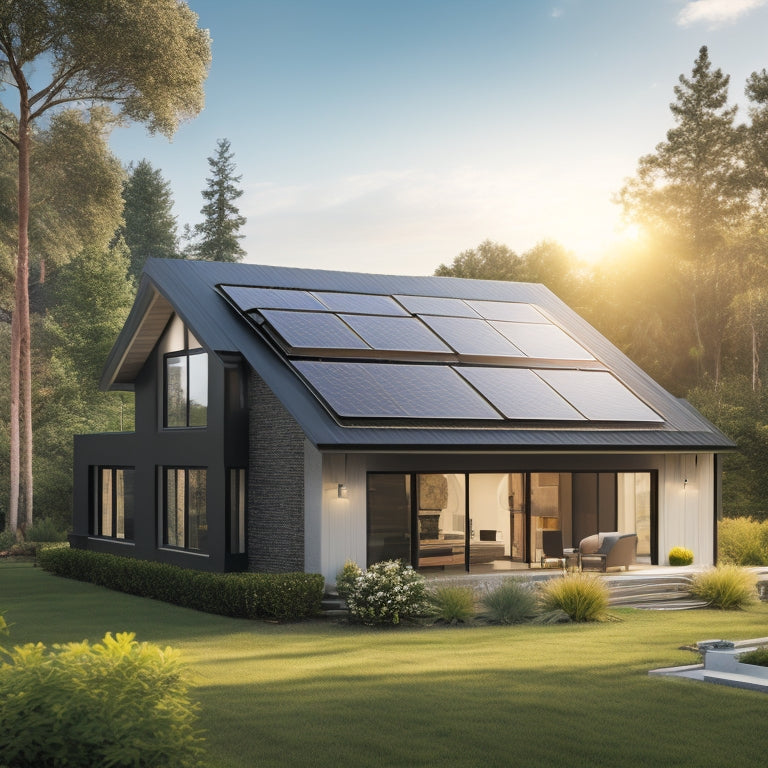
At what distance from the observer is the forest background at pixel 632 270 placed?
33.9 metres

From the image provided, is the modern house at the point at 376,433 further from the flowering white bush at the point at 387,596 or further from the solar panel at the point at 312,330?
the flowering white bush at the point at 387,596

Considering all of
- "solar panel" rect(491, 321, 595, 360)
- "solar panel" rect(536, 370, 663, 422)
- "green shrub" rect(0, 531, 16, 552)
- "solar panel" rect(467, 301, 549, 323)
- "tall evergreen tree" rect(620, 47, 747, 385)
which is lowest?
"green shrub" rect(0, 531, 16, 552)

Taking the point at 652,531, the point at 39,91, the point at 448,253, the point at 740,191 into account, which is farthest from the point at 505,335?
the point at 448,253

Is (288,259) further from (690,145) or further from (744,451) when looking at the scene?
(744,451)

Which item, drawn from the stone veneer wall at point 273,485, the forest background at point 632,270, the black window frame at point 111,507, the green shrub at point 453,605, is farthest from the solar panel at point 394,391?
the forest background at point 632,270

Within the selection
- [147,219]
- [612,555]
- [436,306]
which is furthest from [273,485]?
[147,219]

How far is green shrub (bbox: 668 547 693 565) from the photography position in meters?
20.4

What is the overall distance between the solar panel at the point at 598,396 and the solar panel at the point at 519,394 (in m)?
0.33

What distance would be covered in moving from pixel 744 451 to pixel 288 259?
24420 millimetres

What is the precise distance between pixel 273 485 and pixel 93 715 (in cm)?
1228

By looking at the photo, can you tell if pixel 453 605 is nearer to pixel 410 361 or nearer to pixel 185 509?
pixel 410 361

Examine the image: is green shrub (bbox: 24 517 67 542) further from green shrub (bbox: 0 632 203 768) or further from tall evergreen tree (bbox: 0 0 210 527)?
green shrub (bbox: 0 632 203 768)

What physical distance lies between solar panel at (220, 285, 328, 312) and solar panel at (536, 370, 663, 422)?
15.2ft

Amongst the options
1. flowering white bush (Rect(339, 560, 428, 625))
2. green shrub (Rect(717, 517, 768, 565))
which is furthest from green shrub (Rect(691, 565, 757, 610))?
flowering white bush (Rect(339, 560, 428, 625))
